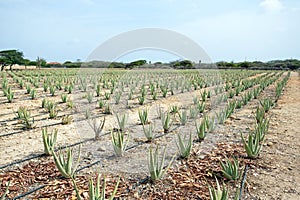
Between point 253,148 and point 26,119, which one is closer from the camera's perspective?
point 253,148

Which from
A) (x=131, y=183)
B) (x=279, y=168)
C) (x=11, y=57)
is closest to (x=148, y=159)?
(x=131, y=183)

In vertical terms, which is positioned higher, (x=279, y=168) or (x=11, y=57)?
(x=11, y=57)

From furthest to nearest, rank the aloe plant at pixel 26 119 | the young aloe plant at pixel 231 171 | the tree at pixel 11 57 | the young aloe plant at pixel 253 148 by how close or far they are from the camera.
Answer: the tree at pixel 11 57, the aloe plant at pixel 26 119, the young aloe plant at pixel 253 148, the young aloe plant at pixel 231 171

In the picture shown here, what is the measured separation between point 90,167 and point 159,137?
1.66 m

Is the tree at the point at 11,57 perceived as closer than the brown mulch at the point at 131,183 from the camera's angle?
No

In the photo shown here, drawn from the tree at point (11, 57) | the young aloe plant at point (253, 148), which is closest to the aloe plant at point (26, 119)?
the young aloe plant at point (253, 148)

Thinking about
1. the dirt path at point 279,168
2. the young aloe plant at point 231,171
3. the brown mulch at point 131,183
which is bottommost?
the dirt path at point 279,168

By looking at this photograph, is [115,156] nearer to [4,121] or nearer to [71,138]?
[71,138]

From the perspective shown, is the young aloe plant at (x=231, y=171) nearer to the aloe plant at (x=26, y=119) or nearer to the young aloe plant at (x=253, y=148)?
the young aloe plant at (x=253, y=148)

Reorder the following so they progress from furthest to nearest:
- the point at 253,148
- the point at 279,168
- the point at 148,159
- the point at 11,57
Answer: the point at 11,57 → the point at 253,148 → the point at 279,168 → the point at 148,159

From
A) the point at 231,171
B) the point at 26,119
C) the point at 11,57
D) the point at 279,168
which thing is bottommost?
the point at 279,168

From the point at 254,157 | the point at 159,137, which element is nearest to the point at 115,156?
the point at 159,137

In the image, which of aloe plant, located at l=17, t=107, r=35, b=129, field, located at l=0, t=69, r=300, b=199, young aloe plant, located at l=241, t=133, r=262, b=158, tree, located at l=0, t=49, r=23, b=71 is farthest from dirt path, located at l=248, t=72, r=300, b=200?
tree, located at l=0, t=49, r=23, b=71

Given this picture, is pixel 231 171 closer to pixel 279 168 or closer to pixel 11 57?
pixel 279 168
